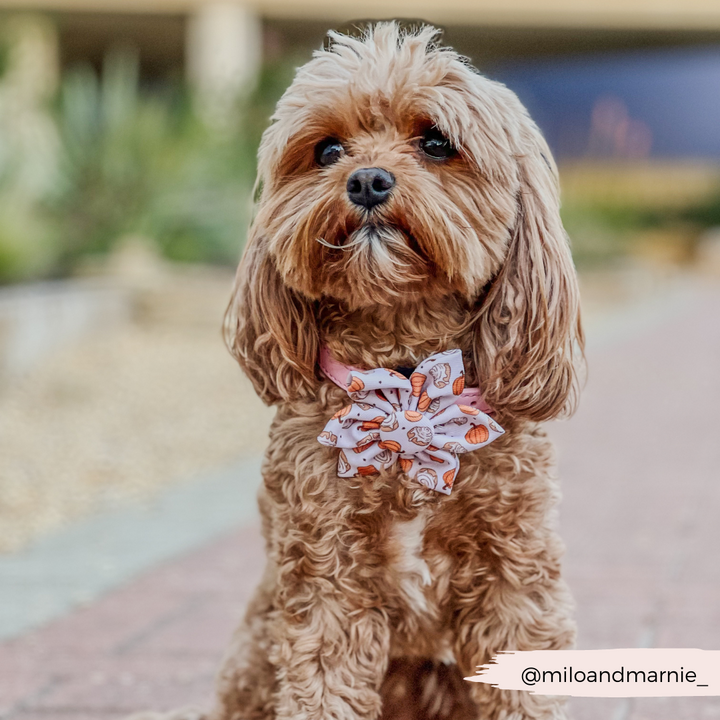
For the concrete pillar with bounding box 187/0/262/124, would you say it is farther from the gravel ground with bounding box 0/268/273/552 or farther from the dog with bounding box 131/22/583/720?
the dog with bounding box 131/22/583/720

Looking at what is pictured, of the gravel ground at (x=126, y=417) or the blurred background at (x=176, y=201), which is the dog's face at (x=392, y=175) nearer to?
the blurred background at (x=176, y=201)

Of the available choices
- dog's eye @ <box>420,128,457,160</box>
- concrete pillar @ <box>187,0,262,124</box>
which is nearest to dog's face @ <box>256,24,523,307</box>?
dog's eye @ <box>420,128,457,160</box>

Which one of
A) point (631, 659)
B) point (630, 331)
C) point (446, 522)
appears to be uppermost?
point (630, 331)

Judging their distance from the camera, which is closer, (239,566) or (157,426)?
(239,566)

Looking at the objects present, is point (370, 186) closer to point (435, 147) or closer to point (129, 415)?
point (435, 147)

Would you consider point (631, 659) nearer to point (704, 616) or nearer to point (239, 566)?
point (704, 616)

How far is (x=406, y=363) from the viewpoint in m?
2.17

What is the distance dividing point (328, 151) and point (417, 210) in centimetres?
25

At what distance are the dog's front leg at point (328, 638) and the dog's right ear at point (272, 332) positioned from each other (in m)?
0.31

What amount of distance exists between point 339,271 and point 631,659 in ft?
3.40

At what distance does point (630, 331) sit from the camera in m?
12.7

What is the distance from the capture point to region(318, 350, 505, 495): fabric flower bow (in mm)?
2080

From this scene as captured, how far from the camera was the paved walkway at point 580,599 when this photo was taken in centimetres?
300

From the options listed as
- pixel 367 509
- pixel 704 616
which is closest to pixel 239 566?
pixel 704 616
